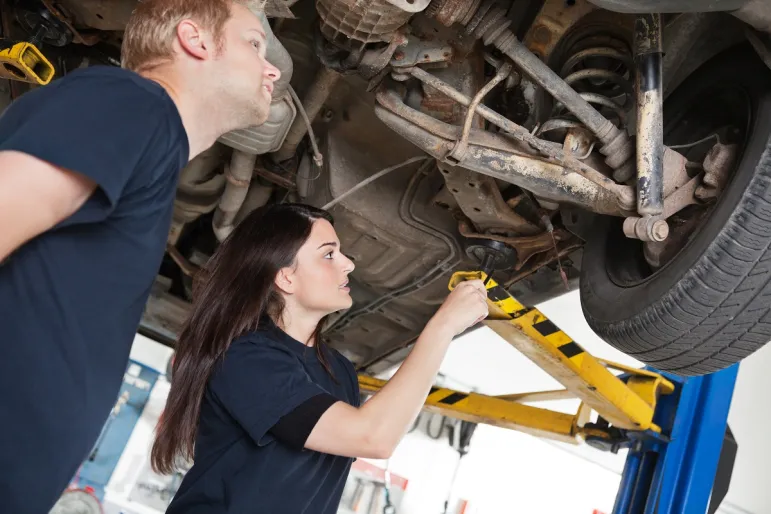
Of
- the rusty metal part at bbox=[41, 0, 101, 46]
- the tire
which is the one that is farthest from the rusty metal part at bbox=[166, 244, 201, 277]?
the tire

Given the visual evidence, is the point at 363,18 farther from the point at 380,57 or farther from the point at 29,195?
the point at 29,195

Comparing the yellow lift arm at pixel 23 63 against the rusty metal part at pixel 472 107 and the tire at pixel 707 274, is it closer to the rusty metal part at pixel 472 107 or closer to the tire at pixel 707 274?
the rusty metal part at pixel 472 107

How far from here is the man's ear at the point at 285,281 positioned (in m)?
1.46

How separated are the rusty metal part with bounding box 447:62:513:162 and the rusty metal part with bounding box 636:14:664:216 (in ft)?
0.92

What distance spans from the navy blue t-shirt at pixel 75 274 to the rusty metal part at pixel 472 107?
2.84 feet

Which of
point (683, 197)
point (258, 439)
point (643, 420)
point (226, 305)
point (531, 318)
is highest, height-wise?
point (683, 197)

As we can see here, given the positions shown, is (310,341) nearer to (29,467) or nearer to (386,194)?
(29,467)

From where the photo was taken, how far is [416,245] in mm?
2602

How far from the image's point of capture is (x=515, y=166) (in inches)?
66.0

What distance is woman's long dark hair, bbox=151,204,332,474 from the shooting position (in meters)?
1.33

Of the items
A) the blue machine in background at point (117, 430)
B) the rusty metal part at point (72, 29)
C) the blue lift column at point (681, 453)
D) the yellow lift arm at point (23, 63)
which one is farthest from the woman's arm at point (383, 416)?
the blue machine in background at point (117, 430)

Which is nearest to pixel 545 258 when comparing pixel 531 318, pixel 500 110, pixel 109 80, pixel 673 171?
pixel 531 318

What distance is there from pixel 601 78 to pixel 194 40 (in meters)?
1.06

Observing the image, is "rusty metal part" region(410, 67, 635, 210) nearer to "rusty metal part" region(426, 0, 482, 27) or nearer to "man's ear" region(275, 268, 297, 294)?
"rusty metal part" region(426, 0, 482, 27)
